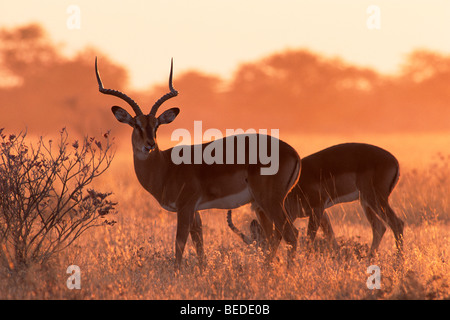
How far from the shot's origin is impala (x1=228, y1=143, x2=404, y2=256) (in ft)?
33.6

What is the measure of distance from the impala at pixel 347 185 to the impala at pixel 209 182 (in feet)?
3.61

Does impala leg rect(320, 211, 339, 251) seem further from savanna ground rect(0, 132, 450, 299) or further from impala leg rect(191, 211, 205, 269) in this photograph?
impala leg rect(191, 211, 205, 269)

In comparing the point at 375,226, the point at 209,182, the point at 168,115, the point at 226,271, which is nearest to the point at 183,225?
the point at 209,182

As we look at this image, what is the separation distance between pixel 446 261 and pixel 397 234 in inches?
46.2

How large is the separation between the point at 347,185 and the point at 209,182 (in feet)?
7.57

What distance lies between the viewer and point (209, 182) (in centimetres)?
928

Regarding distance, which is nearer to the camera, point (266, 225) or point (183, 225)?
point (183, 225)

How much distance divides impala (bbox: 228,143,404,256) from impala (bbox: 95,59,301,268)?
1.10 metres

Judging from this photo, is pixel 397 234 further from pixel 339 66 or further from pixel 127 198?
pixel 339 66

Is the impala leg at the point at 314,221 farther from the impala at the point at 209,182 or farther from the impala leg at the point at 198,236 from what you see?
the impala leg at the point at 198,236

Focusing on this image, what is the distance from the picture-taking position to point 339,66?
5450 centimetres

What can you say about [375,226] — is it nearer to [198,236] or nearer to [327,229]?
[327,229]

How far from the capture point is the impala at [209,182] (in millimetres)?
9148

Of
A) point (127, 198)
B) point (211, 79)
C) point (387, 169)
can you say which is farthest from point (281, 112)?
point (387, 169)
